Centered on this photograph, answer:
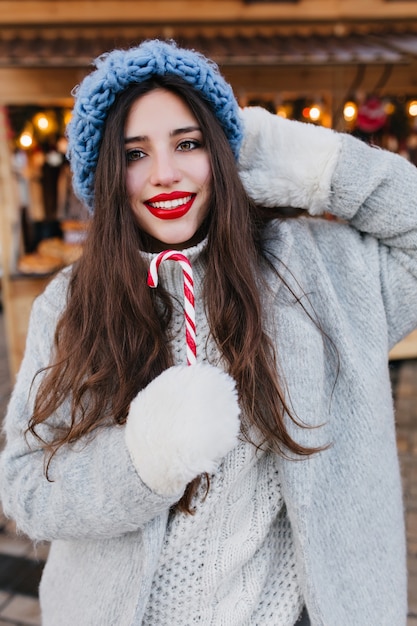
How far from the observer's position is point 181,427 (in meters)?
1.08

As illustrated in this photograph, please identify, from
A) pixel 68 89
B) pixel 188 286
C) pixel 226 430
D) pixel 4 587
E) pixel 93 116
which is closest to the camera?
pixel 226 430

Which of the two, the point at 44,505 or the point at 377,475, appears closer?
the point at 44,505

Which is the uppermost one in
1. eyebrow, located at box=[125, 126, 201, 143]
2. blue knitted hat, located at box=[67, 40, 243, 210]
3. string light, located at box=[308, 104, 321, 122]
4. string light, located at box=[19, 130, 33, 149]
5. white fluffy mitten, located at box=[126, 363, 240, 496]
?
string light, located at box=[308, 104, 321, 122]

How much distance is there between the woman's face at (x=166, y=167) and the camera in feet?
4.50

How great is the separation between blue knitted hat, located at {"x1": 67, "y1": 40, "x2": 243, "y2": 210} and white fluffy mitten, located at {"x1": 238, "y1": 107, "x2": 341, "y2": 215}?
0.09 meters

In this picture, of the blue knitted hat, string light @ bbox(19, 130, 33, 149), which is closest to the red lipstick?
the blue knitted hat

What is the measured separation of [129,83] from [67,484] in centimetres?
96

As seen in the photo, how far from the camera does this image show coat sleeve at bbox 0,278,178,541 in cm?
117

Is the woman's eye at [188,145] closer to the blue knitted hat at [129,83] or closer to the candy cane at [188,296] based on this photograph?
the blue knitted hat at [129,83]

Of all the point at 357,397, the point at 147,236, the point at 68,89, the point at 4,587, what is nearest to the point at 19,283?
the point at 68,89

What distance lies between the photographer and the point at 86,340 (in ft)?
4.63

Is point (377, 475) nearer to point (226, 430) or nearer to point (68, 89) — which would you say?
point (226, 430)

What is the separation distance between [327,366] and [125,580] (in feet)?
2.33

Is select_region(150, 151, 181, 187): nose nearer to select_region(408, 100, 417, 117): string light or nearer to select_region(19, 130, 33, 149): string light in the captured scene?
select_region(19, 130, 33, 149): string light
